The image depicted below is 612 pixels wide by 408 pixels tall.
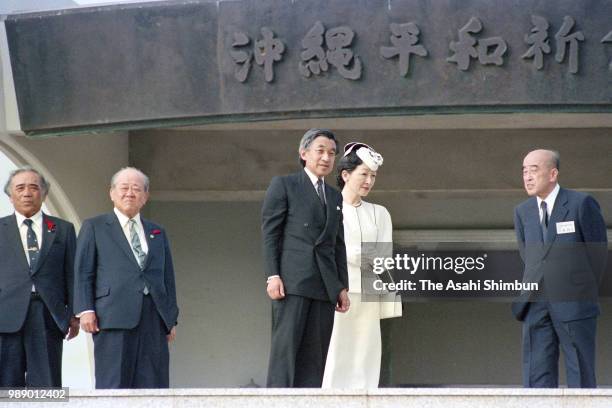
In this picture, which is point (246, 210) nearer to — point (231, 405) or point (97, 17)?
point (97, 17)

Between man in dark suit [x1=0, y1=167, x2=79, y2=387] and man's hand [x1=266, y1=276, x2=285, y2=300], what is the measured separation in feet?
3.56

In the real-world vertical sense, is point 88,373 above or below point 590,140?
below

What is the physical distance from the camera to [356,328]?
8383 millimetres

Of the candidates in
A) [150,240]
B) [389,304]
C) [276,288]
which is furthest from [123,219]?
[389,304]

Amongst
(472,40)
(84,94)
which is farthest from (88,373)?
(472,40)

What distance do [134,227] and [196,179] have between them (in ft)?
17.6

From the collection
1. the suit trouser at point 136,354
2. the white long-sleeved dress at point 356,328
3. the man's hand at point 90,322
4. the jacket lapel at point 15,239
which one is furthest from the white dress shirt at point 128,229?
the white long-sleeved dress at point 356,328

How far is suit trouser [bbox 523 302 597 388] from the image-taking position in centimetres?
773

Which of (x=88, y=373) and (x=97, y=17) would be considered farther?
(x=88, y=373)

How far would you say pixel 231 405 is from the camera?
267 inches

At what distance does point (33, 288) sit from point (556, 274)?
104 inches

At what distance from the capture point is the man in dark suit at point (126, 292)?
7.63 meters

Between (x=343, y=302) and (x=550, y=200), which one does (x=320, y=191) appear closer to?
(x=343, y=302)

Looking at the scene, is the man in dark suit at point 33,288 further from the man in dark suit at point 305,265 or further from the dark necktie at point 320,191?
the dark necktie at point 320,191
